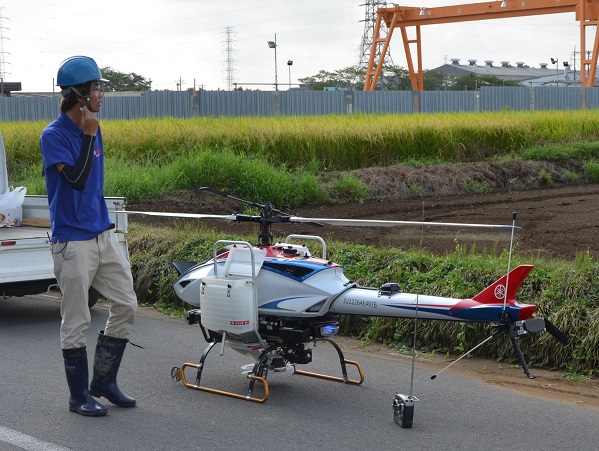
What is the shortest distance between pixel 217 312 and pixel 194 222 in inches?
269

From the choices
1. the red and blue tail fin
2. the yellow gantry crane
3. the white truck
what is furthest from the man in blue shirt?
the yellow gantry crane

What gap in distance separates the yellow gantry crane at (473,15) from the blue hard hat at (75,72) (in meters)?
36.1

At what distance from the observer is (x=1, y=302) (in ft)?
34.9

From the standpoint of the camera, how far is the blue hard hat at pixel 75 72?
605 cm

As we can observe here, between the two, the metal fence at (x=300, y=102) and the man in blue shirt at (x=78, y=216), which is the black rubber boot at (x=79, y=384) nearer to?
the man in blue shirt at (x=78, y=216)

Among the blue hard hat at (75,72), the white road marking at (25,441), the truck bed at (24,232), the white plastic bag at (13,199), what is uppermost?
the blue hard hat at (75,72)

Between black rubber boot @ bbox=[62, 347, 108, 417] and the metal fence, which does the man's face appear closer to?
black rubber boot @ bbox=[62, 347, 108, 417]

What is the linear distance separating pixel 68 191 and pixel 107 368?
1215 millimetres

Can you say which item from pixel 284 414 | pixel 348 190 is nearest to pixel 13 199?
pixel 284 414

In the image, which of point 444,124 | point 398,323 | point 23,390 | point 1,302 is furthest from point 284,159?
point 23,390

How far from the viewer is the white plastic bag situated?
10.6 meters

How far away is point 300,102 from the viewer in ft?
110

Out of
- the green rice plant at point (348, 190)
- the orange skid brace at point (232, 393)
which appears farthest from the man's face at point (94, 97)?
the green rice plant at point (348, 190)

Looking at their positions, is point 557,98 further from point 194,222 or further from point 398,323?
point 398,323
